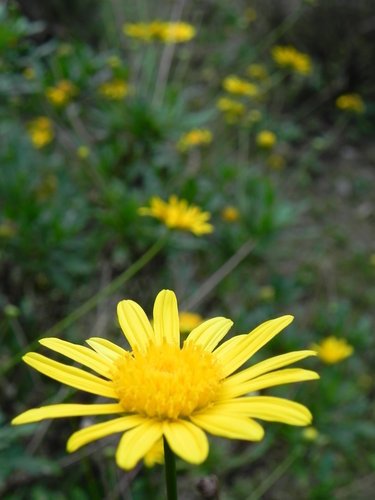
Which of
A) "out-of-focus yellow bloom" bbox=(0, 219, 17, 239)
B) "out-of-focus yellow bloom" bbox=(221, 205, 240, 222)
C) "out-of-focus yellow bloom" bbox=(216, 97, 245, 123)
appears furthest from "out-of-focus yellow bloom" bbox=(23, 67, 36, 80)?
"out-of-focus yellow bloom" bbox=(216, 97, 245, 123)

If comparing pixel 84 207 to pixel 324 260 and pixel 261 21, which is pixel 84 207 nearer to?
pixel 324 260

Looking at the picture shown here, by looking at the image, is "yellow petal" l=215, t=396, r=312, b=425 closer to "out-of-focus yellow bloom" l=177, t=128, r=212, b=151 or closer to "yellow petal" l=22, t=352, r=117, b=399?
"yellow petal" l=22, t=352, r=117, b=399

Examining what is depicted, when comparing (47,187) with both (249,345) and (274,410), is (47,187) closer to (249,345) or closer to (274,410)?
(249,345)

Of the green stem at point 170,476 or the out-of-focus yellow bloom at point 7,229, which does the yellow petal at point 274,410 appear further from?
the out-of-focus yellow bloom at point 7,229

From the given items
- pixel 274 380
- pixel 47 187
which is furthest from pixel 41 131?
pixel 274 380

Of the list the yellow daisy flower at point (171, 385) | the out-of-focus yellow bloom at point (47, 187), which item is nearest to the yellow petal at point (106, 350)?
the yellow daisy flower at point (171, 385)

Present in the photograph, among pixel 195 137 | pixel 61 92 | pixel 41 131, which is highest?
pixel 61 92

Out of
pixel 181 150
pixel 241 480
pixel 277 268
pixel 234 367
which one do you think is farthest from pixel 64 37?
pixel 234 367
